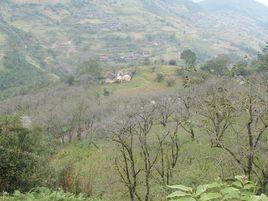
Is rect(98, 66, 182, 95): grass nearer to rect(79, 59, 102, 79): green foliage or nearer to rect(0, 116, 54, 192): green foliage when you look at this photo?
rect(79, 59, 102, 79): green foliage

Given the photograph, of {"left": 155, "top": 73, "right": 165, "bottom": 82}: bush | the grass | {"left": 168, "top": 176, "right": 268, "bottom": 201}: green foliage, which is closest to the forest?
{"left": 168, "top": 176, "right": 268, "bottom": 201}: green foliage

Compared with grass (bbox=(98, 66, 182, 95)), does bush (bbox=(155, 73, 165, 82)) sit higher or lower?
higher

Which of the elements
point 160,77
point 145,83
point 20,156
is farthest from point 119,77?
point 20,156

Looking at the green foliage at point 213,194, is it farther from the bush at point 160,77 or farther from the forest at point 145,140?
the bush at point 160,77

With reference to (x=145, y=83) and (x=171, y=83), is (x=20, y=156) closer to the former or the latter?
(x=171, y=83)

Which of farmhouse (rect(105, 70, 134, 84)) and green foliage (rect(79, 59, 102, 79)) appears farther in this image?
farmhouse (rect(105, 70, 134, 84))

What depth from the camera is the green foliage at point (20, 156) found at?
17734mm

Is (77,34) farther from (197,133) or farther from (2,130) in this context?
(2,130)

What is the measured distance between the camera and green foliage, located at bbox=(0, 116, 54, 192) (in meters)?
17.7

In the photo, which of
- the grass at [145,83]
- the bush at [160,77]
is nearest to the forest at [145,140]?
the bush at [160,77]

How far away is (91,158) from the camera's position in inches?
1730

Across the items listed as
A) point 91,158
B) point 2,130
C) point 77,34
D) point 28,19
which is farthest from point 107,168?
point 28,19

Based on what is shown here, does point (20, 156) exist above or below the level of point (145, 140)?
above

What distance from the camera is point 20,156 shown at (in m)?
18.5
